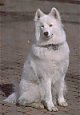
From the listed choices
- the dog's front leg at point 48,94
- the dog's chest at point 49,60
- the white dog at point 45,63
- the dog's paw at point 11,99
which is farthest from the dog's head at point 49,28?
the dog's paw at point 11,99

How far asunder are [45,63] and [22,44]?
6.58 meters

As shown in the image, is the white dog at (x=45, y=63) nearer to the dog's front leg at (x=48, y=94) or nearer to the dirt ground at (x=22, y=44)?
the dog's front leg at (x=48, y=94)

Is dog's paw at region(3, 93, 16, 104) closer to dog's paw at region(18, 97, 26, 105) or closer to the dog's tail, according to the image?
the dog's tail

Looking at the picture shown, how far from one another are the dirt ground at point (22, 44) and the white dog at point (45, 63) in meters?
0.22

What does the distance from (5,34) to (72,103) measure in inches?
319

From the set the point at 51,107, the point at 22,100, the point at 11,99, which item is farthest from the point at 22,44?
the point at 51,107

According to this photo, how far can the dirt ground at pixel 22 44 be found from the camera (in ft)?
23.1

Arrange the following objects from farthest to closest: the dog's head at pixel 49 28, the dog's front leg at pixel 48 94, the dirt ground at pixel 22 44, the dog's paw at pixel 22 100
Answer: the dirt ground at pixel 22 44, the dog's paw at pixel 22 100, the dog's front leg at pixel 48 94, the dog's head at pixel 49 28

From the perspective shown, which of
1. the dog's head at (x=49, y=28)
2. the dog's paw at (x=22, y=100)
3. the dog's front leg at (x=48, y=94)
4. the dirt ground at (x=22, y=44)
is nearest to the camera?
the dog's head at (x=49, y=28)

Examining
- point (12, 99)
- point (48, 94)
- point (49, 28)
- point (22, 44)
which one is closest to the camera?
point (49, 28)

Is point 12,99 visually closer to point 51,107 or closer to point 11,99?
point 11,99

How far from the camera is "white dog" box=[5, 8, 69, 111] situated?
675 centimetres

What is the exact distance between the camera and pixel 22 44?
13289mm

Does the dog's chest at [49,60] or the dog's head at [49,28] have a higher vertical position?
the dog's head at [49,28]
